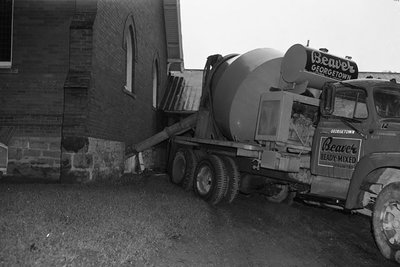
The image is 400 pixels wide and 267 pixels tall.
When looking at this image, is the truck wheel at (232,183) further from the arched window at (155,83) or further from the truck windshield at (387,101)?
the arched window at (155,83)

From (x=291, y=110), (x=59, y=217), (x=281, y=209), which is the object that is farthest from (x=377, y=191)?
(x=59, y=217)

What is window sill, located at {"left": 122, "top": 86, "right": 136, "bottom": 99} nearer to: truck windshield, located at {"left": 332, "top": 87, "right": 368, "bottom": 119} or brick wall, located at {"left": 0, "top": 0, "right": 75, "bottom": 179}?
brick wall, located at {"left": 0, "top": 0, "right": 75, "bottom": 179}

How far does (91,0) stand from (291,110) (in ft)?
17.7

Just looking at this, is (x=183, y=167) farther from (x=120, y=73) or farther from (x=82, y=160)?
(x=120, y=73)

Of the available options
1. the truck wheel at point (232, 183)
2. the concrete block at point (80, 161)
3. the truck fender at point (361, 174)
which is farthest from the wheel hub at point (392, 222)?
the concrete block at point (80, 161)

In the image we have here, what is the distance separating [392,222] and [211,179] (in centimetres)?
441

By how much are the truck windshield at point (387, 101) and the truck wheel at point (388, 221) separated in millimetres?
1384

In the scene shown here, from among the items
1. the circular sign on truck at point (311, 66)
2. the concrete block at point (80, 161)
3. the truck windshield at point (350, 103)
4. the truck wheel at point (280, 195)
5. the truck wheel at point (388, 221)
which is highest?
the circular sign on truck at point (311, 66)

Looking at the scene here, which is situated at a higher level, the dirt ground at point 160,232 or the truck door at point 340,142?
the truck door at point 340,142

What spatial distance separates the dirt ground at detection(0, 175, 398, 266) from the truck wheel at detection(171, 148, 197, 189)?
1.80m

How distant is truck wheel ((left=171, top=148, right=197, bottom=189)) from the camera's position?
432 inches

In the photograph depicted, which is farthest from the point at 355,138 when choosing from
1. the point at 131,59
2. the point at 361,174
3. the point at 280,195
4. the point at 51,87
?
the point at 131,59

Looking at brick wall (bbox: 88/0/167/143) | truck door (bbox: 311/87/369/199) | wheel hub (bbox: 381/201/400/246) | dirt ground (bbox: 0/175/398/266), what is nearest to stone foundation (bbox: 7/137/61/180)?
dirt ground (bbox: 0/175/398/266)

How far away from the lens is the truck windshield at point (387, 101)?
6.92m
